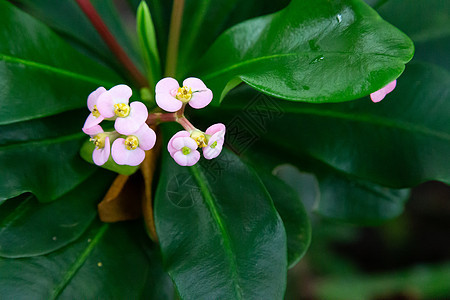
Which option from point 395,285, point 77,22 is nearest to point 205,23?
point 77,22

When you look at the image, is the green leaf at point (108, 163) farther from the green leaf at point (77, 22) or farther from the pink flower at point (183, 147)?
the green leaf at point (77, 22)

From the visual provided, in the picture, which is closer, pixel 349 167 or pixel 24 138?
pixel 24 138

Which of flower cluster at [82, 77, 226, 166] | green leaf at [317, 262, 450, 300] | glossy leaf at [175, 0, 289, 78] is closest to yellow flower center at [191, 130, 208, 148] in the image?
flower cluster at [82, 77, 226, 166]

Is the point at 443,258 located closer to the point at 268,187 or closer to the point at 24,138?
the point at 268,187

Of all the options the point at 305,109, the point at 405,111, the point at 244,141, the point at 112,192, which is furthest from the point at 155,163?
the point at 405,111

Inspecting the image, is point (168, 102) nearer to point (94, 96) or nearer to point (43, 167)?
point (94, 96)

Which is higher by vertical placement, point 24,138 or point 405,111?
point 24,138

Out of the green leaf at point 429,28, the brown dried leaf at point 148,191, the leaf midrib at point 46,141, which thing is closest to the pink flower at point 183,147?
the brown dried leaf at point 148,191
